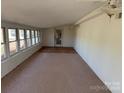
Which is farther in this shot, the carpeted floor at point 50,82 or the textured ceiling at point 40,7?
the carpeted floor at point 50,82

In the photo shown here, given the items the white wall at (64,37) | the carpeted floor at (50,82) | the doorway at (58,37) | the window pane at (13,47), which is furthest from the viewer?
the doorway at (58,37)

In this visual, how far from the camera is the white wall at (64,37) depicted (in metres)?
13.2

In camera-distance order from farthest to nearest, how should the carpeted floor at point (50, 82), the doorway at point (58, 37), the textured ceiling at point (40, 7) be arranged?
the doorway at point (58, 37), the carpeted floor at point (50, 82), the textured ceiling at point (40, 7)

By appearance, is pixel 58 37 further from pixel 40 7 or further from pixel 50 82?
pixel 40 7

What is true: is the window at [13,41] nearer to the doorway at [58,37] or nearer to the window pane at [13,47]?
the window pane at [13,47]

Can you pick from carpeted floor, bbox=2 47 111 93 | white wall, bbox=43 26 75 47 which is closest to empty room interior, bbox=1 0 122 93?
carpeted floor, bbox=2 47 111 93

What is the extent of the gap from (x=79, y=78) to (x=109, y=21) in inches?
78.6

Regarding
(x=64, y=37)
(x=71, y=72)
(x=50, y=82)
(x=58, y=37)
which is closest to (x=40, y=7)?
(x=50, y=82)

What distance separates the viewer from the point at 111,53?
3.50 metres

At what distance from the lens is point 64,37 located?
13.3m

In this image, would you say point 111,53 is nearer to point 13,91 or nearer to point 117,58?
point 117,58

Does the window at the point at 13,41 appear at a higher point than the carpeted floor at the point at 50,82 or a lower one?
higher

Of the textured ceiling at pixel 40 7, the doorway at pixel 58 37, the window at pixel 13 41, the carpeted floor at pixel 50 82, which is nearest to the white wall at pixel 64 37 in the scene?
the doorway at pixel 58 37

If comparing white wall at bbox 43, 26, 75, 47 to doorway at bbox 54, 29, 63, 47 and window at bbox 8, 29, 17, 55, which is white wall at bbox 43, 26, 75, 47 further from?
window at bbox 8, 29, 17, 55
